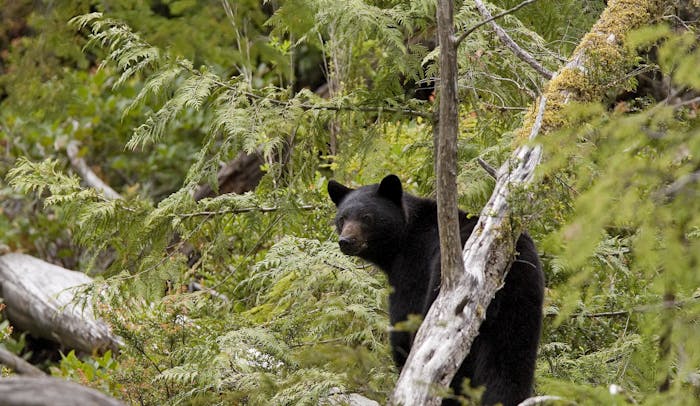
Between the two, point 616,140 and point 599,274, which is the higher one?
point 616,140

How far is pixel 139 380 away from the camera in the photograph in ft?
17.5

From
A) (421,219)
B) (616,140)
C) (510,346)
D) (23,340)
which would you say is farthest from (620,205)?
(23,340)

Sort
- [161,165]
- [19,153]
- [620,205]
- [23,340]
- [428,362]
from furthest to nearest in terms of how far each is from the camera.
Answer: [161,165]
[19,153]
[23,340]
[428,362]
[620,205]

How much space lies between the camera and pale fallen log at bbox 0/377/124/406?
2.25 metres

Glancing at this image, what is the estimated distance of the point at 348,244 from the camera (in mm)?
4984

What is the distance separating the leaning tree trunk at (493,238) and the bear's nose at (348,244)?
3.68ft

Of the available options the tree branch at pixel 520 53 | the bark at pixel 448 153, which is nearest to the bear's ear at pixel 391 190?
the tree branch at pixel 520 53

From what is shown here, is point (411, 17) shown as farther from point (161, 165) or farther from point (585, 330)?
point (161, 165)

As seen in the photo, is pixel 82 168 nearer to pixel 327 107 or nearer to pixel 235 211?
pixel 235 211

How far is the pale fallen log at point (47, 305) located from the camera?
26.8ft

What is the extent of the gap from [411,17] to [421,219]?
54.6 inches

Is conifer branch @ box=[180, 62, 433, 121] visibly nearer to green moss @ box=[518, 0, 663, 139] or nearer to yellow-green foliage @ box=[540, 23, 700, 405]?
green moss @ box=[518, 0, 663, 139]

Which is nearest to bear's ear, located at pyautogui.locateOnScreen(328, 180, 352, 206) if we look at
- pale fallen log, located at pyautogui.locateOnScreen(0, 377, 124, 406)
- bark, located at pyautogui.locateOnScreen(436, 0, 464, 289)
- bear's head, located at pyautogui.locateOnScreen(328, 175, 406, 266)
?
bear's head, located at pyautogui.locateOnScreen(328, 175, 406, 266)

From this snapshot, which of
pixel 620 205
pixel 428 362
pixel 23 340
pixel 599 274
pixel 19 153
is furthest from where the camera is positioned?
pixel 19 153
